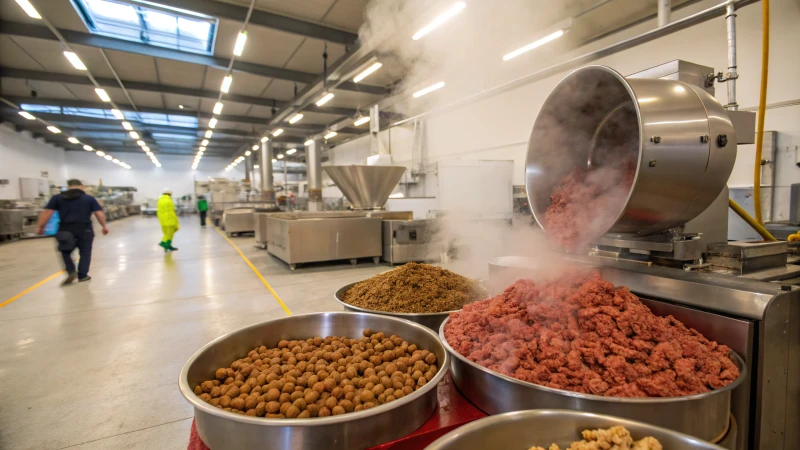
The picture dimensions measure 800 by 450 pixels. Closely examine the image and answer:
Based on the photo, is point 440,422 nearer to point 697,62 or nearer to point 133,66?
point 697,62

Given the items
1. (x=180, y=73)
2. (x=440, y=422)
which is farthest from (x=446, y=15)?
(x=180, y=73)

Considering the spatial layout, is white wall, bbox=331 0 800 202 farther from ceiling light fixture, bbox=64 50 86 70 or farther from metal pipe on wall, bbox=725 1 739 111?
ceiling light fixture, bbox=64 50 86 70

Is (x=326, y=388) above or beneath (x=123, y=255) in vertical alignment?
above

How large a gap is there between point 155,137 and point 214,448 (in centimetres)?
2097

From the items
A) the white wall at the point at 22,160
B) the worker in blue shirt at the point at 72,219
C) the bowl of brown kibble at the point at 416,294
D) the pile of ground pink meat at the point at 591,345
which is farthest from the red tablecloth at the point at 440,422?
the white wall at the point at 22,160

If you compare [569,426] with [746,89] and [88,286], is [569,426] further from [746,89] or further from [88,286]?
[88,286]

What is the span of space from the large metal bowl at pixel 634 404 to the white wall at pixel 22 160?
17.6 meters

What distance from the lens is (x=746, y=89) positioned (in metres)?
4.23

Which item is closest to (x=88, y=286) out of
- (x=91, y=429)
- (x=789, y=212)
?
(x=91, y=429)

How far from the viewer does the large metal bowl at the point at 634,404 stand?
0.74 m

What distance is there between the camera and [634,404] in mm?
740

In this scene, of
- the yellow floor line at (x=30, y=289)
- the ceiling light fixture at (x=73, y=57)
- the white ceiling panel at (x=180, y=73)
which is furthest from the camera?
the white ceiling panel at (x=180, y=73)

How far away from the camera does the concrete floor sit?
1.80 metres

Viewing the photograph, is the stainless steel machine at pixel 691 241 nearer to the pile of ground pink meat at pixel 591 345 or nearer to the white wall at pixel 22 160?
the pile of ground pink meat at pixel 591 345
